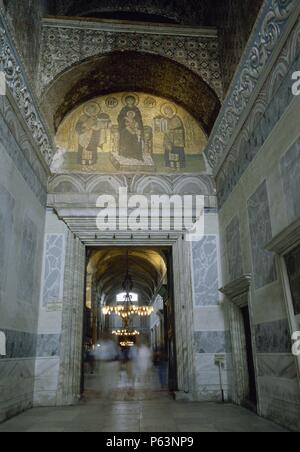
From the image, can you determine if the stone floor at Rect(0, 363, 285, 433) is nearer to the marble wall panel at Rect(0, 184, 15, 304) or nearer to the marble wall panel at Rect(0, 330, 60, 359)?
the marble wall panel at Rect(0, 330, 60, 359)

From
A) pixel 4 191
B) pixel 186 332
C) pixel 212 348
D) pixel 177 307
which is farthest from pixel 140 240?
pixel 4 191

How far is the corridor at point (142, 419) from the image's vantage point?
12.6ft

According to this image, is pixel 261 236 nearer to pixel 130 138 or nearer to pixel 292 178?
pixel 292 178

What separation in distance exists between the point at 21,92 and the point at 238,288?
430 cm

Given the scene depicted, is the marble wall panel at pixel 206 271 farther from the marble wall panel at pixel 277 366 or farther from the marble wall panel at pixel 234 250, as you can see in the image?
the marble wall panel at pixel 277 366

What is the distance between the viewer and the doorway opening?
6973 millimetres

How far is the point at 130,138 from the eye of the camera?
7129 mm

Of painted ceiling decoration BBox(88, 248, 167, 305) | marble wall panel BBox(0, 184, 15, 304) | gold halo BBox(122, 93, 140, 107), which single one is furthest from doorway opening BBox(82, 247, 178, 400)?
gold halo BBox(122, 93, 140, 107)

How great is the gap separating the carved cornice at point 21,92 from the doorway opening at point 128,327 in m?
2.23

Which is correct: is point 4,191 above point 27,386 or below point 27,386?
above

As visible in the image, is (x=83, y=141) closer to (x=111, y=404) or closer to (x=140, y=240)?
(x=140, y=240)

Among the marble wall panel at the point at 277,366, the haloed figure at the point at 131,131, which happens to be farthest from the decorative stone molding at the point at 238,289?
the haloed figure at the point at 131,131

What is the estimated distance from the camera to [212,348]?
19.6ft
